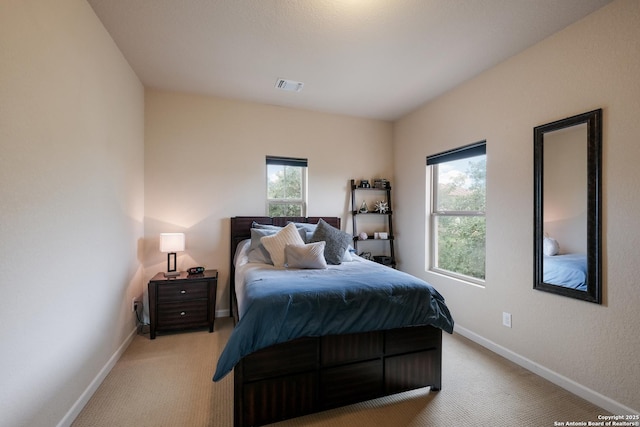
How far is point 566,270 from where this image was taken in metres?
2.11

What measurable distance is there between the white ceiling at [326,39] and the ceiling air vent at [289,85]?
70mm

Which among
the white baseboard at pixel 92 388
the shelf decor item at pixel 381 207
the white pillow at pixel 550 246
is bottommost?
the white baseboard at pixel 92 388

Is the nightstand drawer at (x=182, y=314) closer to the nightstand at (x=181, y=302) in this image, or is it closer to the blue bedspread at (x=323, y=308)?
the nightstand at (x=181, y=302)

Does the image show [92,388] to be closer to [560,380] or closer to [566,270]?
[560,380]

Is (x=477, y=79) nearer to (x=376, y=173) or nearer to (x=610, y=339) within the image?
(x=376, y=173)

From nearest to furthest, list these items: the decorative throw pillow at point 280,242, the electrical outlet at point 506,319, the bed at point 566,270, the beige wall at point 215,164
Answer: the bed at point 566,270, the electrical outlet at point 506,319, the decorative throw pillow at point 280,242, the beige wall at point 215,164

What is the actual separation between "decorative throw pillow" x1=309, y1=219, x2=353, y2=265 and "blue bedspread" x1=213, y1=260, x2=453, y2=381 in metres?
0.69

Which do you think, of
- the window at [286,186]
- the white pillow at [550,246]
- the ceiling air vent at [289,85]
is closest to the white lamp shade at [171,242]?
the window at [286,186]

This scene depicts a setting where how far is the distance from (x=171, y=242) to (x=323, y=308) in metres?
2.08

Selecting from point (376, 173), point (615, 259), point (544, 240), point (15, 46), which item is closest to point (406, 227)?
point (376, 173)

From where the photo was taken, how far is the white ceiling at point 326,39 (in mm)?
1896

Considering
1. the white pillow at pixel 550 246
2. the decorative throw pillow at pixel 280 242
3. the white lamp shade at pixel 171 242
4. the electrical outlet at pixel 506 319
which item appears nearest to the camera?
the white pillow at pixel 550 246

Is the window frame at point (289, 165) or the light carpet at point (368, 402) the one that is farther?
the window frame at point (289, 165)

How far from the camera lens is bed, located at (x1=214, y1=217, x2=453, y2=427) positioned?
1596 mm
